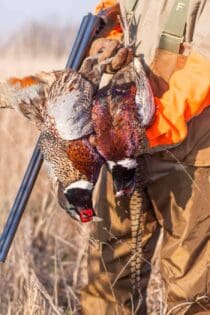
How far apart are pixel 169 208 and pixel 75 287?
1470 mm

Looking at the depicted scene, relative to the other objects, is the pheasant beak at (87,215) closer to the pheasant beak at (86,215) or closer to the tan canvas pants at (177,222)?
the pheasant beak at (86,215)

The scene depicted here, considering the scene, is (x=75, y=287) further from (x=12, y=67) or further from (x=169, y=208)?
(x=12, y=67)

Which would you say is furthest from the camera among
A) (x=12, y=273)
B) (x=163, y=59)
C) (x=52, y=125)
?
(x=12, y=273)

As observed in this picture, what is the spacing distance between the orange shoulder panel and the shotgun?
14.6 inches

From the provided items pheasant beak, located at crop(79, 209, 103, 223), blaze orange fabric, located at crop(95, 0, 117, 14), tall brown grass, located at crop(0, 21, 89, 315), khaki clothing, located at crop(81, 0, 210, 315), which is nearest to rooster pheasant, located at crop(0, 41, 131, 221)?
pheasant beak, located at crop(79, 209, 103, 223)

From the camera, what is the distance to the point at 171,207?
336 centimetres

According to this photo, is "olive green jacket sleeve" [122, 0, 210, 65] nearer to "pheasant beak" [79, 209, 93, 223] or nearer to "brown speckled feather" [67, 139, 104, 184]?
"brown speckled feather" [67, 139, 104, 184]

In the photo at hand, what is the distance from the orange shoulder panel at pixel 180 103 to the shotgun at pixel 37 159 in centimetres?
37

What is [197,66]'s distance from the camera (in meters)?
3.00

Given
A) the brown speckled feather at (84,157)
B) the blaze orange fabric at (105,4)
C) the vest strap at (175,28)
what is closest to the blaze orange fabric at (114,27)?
the blaze orange fabric at (105,4)

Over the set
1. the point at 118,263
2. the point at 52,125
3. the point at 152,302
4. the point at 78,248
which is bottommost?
the point at 78,248

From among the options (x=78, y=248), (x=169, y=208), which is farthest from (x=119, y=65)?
(x=78, y=248)

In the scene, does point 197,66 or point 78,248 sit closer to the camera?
point 197,66

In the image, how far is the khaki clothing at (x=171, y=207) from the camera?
320 cm
